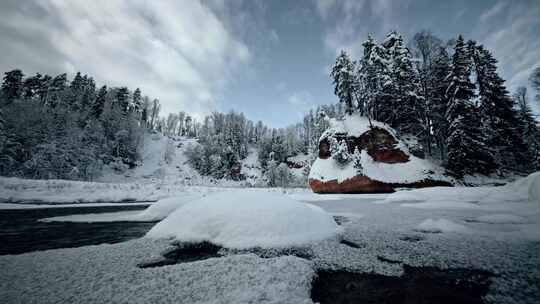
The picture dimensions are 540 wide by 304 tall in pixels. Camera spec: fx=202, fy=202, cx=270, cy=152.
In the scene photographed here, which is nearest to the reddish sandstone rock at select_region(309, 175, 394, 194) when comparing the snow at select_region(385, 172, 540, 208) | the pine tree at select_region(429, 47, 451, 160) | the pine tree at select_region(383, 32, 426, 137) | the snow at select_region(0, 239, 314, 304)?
the snow at select_region(385, 172, 540, 208)

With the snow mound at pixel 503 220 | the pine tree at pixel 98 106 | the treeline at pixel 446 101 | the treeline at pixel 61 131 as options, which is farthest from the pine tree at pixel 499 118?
the pine tree at pixel 98 106

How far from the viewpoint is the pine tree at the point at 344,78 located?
2191 cm

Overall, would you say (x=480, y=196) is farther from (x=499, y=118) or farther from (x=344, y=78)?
(x=344, y=78)

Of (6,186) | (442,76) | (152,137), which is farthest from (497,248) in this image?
(152,137)

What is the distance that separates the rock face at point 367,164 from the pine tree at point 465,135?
6.82 feet

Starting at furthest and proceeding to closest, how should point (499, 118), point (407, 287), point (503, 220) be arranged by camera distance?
point (499, 118) < point (503, 220) < point (407, 287)

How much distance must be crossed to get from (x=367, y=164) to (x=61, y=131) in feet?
118

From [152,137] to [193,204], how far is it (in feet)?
194

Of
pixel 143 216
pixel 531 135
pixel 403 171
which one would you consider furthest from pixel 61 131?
pixel 531 135

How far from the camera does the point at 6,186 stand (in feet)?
40.8

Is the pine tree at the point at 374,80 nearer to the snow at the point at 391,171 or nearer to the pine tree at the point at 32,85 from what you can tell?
the snow at the point at 391,171

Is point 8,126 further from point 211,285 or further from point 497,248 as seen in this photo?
point 497,248

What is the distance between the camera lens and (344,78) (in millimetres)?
21984

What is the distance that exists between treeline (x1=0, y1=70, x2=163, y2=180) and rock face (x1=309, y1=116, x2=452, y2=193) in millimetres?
27811
